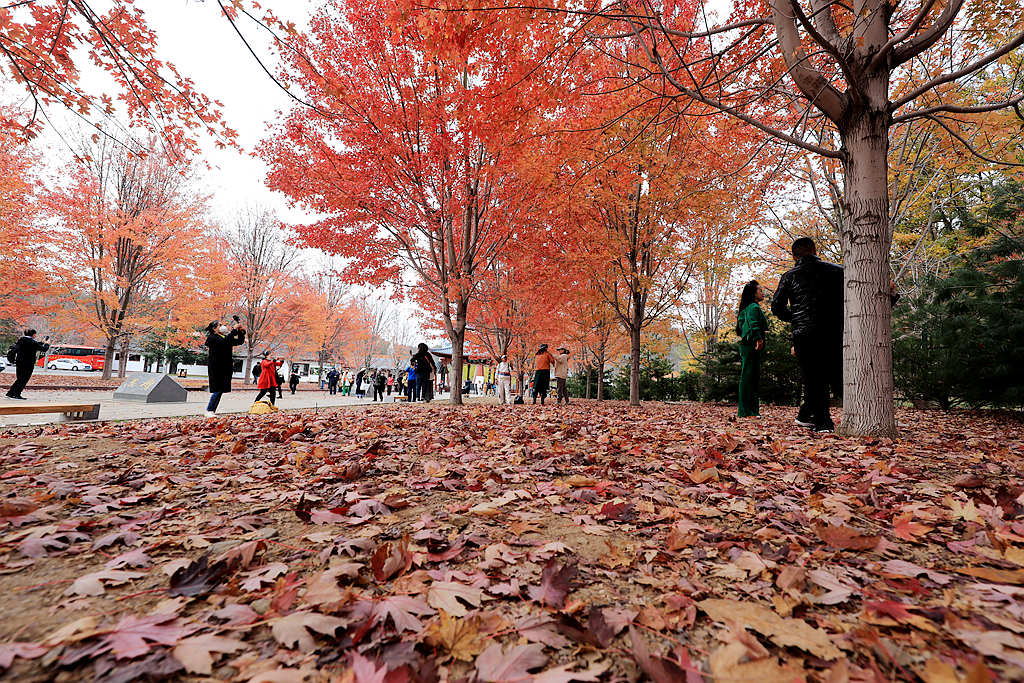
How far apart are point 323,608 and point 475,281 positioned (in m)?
8.69

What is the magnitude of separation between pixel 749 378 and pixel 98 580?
638 cm

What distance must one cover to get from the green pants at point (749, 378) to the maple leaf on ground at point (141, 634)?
573cm

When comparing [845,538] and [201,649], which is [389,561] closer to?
[201,649]

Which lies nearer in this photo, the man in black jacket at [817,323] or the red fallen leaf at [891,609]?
the red fallen leaf at [891,609]

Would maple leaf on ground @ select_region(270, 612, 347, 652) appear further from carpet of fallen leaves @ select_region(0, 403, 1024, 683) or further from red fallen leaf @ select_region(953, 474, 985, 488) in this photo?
red fallen leaf @ select_region(953, 474, 985, 488)

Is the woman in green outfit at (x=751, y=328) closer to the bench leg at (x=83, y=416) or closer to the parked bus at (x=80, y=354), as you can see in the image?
the bench leg at (x=83, y=416)

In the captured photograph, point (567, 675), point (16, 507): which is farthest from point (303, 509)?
point (567, 675)

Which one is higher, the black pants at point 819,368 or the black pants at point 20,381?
the black pants at point 819,368

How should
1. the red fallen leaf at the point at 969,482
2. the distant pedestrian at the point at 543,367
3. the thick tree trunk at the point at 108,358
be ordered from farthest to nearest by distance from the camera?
1. the thick tree trunk at the point at 108,358
2. the distant pedestrian at the point at 543,367
3. the red fallen leaf at the point at 969,482

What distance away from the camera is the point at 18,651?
3.29 feet

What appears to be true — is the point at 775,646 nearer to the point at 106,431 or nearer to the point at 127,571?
the point at 127,571

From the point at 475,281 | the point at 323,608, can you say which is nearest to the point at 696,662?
the point at 323,608

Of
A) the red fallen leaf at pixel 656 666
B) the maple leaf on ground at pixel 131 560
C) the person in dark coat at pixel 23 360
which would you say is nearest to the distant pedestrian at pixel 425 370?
the person in dark coat at pixel 23 360

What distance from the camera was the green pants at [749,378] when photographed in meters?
5.52
